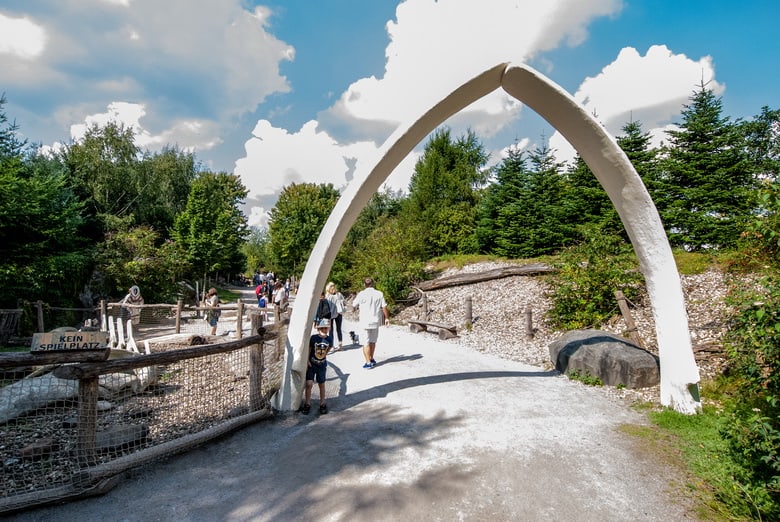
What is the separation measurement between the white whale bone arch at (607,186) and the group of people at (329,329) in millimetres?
172

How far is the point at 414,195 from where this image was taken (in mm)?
27656

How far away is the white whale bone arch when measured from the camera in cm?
513

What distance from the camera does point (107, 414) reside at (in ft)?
18.6

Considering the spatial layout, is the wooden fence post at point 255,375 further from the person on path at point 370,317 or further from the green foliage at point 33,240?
the green foliage at point 33,240

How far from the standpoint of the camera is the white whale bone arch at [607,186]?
5.13m

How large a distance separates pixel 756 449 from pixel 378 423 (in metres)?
3.74

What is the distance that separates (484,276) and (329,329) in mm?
10476

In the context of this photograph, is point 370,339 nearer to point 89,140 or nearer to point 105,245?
point 105,245

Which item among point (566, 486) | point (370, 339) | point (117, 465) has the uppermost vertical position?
point (370, 339)

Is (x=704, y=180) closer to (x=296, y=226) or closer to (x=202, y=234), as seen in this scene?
(x=296, y=226)

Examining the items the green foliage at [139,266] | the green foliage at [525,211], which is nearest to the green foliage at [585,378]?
the green foliage at [525,211]

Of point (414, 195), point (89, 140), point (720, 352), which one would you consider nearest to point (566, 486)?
point (720, 352)

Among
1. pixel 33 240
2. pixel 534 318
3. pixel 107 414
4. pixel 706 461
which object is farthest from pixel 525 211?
pixel 33 240

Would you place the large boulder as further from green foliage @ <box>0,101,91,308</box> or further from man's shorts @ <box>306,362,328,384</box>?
green foliage @ <box>0,101,91,308</box>
